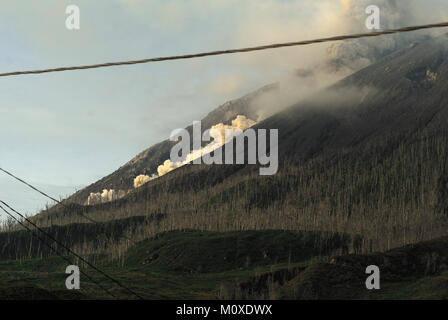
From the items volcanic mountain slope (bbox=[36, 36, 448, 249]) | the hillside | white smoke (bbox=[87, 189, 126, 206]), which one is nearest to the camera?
the hillside

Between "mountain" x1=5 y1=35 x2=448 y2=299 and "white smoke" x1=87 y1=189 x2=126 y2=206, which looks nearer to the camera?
"mountain" x1=5 y1=35 x2=448 y2=299

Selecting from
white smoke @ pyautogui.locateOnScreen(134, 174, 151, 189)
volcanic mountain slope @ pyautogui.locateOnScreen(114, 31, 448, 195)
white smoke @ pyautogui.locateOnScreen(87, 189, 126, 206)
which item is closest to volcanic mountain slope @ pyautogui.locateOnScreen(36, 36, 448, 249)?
volcanic mountain slope @ pyautogui.locateOnScreen(114, 31, 448, 195)

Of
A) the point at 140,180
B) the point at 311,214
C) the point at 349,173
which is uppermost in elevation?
the point at 140,180

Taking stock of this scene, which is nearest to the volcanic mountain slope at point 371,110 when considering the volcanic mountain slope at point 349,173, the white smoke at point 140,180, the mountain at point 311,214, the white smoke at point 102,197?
the volcanic mountain slope at point 349,173

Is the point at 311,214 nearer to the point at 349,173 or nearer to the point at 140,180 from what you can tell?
the point at 349,173

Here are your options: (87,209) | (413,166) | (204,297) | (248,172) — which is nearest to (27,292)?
(204,297)

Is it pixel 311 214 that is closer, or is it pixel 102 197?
pixel 311 214

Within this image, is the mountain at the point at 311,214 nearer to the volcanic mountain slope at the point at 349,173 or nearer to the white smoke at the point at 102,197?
the volcanic mountain slope at the point at 349,173

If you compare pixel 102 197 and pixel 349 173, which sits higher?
pixel 102 197

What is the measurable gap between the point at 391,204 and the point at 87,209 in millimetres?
63570

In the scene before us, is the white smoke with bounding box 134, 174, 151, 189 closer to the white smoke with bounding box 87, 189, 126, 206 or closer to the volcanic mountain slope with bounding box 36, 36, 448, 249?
the white smoke with bounding box 87, 189, 126, 206

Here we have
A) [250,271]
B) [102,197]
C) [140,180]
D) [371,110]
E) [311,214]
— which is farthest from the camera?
[140,180]

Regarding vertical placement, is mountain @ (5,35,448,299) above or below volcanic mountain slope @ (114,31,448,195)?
below

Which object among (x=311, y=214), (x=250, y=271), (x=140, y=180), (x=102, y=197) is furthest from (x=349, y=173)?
(x=140, y=180)
